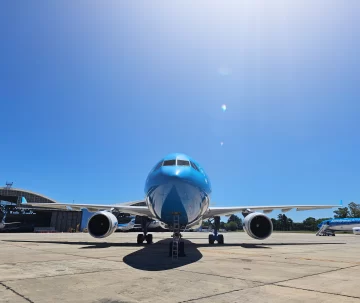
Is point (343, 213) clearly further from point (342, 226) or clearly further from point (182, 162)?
point (182, 162)

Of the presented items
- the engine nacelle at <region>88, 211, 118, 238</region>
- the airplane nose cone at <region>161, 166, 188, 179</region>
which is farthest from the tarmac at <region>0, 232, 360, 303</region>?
the engine nacelle at <region>88, 211, 118, 238</region>

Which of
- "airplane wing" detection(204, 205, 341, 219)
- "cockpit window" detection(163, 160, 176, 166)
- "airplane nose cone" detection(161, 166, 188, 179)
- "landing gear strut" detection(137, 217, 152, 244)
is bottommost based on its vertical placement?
"landing gear strut" detection(137, 217, 152, 244)

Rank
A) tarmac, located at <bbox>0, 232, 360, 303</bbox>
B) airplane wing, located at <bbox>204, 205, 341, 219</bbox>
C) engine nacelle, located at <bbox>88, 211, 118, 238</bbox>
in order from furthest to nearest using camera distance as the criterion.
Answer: airplane wing, located at <bbox>204, 205, 341, 219</bbox>
engine nacelle, located at <bbox>88, 211, 118, 238</bbox>
tarmac, located at <bbox>0, 232, 360, 303</bbox>

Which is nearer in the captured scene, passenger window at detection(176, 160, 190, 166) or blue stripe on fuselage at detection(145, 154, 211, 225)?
blue stripe on fuselage at detection(145, 154, 211, 225)

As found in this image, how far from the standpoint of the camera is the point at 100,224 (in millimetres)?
13844

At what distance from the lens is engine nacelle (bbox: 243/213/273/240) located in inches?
542

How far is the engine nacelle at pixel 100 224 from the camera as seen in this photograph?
13528mm

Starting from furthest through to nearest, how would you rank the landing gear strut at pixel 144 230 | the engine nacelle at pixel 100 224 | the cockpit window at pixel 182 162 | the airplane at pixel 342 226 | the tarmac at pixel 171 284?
the airplane at pixel 342 226 < the landing gear strut at pixel 144 230 < the engine nacelle at pixel 100 224 < the cockpit window at pixel 182 162 < the tarmac at pixel 171 284

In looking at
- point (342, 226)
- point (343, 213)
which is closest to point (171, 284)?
point (342, 226)

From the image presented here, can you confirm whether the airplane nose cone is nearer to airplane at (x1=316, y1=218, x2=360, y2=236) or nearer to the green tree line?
airplane at (x1=316, y1=218, x2=360, y2=236)

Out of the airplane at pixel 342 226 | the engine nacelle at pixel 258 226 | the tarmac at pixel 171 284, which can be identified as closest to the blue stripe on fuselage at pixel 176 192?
the tarmac at pixel 171 284

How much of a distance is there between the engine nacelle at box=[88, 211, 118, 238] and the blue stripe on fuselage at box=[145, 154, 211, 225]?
14.2ft

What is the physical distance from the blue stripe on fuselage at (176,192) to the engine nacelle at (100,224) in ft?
14.2

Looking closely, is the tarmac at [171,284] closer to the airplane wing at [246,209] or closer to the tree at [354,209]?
the airplane wing at [246,209]
